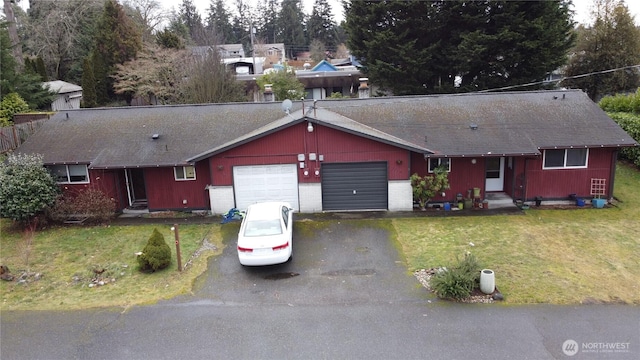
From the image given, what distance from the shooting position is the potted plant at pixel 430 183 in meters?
17.5

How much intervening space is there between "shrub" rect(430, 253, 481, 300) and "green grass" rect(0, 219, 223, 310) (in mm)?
6566

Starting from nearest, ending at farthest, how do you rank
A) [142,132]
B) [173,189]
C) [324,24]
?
[173,189] → [142,132] → [324,24]

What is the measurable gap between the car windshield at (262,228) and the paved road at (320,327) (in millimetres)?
1285

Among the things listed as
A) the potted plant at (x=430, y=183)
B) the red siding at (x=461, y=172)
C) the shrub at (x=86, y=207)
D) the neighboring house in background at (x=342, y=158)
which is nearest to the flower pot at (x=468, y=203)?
the red siding at (x=461, y=172)

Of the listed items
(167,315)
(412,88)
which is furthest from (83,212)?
(412,88)

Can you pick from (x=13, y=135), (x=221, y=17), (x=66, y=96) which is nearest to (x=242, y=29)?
(x=221, y=17)

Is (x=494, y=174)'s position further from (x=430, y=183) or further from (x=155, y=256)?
(x=155, y=256)

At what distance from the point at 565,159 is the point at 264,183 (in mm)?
11923

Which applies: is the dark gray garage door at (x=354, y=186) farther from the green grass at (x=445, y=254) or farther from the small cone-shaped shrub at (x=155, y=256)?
the small cone-shaped shrub at (x=155, y=256)

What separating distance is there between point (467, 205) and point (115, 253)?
13.0m

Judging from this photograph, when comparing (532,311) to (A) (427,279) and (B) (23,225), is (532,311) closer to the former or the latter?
(A) (427,279)

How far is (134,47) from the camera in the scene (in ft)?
140

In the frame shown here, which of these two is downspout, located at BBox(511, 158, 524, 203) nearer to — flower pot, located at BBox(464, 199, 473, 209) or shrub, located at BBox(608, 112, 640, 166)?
flower pot, located at BBox(464, 199, 473, 209)

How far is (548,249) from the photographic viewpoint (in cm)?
1416
